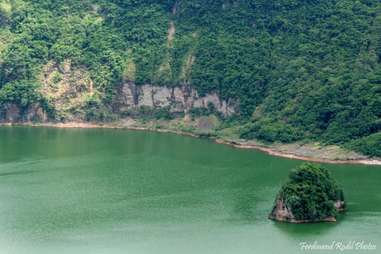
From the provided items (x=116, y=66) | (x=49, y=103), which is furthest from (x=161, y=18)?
(x=49, y=103)

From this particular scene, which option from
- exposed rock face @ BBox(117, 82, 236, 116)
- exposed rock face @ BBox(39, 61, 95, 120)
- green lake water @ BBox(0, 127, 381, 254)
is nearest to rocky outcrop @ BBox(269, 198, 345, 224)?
green lake water @ BBox(0, 127, 381, 254)

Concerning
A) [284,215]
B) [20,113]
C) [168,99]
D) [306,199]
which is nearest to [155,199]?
[284,215]

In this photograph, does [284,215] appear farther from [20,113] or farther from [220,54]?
[20,113]

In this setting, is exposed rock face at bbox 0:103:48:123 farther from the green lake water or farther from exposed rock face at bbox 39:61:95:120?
the green lake water

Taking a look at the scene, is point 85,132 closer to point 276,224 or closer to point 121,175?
point 121,175

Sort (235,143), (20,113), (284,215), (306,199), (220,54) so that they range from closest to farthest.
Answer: (306,199) < (284,215) < (235,143) < (220,54) < (20,113)

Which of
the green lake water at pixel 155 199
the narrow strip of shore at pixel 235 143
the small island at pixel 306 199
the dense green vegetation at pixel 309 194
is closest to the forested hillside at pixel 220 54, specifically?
the narrow strip of shore at pixel 235 143
